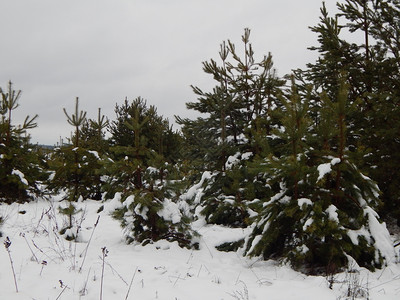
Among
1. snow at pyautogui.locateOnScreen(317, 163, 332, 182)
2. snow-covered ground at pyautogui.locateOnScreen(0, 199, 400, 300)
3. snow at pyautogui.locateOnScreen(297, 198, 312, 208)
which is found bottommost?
snow-covered ground at pyautogui.locateOnScreen(0, 199, 400, 300)

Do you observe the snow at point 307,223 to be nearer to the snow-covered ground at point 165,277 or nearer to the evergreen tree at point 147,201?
the snow-covered ground at point 165,277

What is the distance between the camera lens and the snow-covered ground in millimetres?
3494

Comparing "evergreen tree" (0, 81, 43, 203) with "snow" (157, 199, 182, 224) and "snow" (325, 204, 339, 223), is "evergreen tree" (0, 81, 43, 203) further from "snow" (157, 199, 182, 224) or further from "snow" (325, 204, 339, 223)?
"snow" (325, 204, 339, 223)

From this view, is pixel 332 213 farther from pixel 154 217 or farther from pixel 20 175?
pixel 20 175

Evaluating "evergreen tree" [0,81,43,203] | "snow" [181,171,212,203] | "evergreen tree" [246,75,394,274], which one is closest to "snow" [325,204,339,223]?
"evergreen tree" [246,75,394,274]

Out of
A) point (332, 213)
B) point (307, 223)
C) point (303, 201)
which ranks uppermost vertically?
point (303, 201)

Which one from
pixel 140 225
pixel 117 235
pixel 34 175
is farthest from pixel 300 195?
pixel 34 175

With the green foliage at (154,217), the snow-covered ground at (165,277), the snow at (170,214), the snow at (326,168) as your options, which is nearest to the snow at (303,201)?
the snow at (326,168)

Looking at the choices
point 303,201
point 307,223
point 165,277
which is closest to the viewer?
point 165,277

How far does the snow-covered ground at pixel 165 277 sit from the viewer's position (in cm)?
349

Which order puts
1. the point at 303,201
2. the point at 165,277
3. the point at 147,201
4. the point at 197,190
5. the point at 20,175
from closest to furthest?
the point at 165,277 → the point at 303,201 → the point at 147,201 → the point at 197,190 → the point at 20,175

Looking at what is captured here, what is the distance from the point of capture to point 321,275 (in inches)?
171

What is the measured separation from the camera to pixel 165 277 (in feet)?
13.5

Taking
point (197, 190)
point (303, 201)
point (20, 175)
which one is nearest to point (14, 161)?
point (20, 175)
